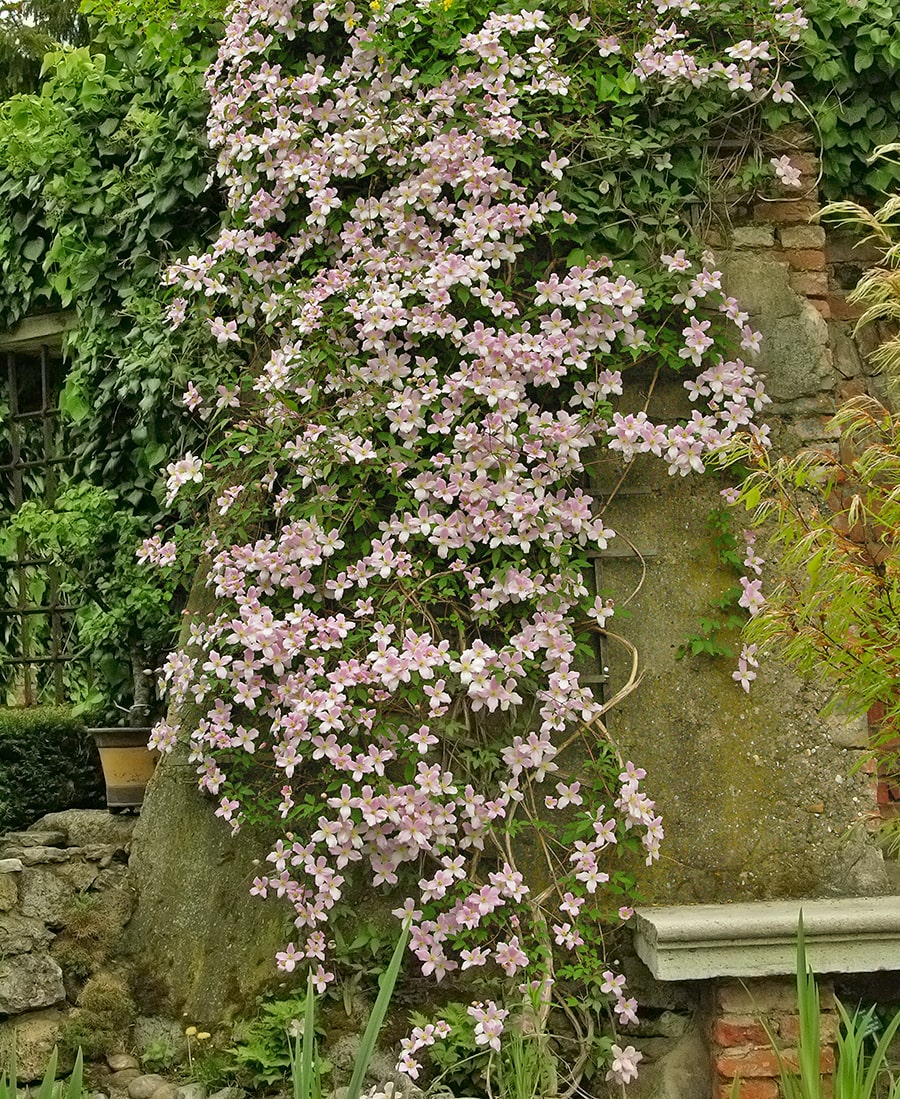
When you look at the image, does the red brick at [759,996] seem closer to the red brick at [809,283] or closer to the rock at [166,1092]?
the rock at [166,1092]

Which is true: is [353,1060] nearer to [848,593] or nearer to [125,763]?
[125,763]

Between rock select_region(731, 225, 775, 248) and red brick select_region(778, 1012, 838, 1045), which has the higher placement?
rock select_region(731, 225, 775, 248)

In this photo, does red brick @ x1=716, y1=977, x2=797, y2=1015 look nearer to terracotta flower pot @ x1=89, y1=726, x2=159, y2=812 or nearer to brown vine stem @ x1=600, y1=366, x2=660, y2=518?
brown vine stem @ x1=600, y1=366, x2=660, y2=518

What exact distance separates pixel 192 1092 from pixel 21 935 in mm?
723

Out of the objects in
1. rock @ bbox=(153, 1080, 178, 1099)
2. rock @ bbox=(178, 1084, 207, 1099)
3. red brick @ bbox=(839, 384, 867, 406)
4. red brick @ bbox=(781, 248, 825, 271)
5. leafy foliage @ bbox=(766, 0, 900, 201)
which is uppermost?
leafy foliage @ bbox=(766, 0, 900, 201)

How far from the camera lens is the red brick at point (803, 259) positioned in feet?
13.0

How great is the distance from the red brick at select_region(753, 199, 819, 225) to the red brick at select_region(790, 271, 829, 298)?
0.18 metres

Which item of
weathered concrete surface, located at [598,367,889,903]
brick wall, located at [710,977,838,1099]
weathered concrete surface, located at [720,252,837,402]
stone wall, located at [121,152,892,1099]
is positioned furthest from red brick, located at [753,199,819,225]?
brick wall, located at [710,977,838,1099]

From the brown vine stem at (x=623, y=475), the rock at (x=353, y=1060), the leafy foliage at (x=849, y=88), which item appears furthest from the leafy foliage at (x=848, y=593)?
the rock at (x=353, y=1060)

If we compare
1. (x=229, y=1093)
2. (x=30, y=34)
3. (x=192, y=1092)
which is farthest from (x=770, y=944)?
(x=30, y=34)

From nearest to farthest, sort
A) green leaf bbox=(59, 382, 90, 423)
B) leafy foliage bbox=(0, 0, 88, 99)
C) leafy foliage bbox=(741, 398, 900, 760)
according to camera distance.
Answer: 1. leafy foliage bbox=(741, 398, 900, 760)
2. green leaf bbox=(59, 382, 90, 423)
3. leafy foliage bbox=(0, 0, 88, 99)

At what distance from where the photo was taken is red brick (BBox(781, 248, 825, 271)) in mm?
3965

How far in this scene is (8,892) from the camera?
12.2 ft

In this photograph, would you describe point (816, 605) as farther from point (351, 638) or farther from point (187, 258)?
point (187, 258)
